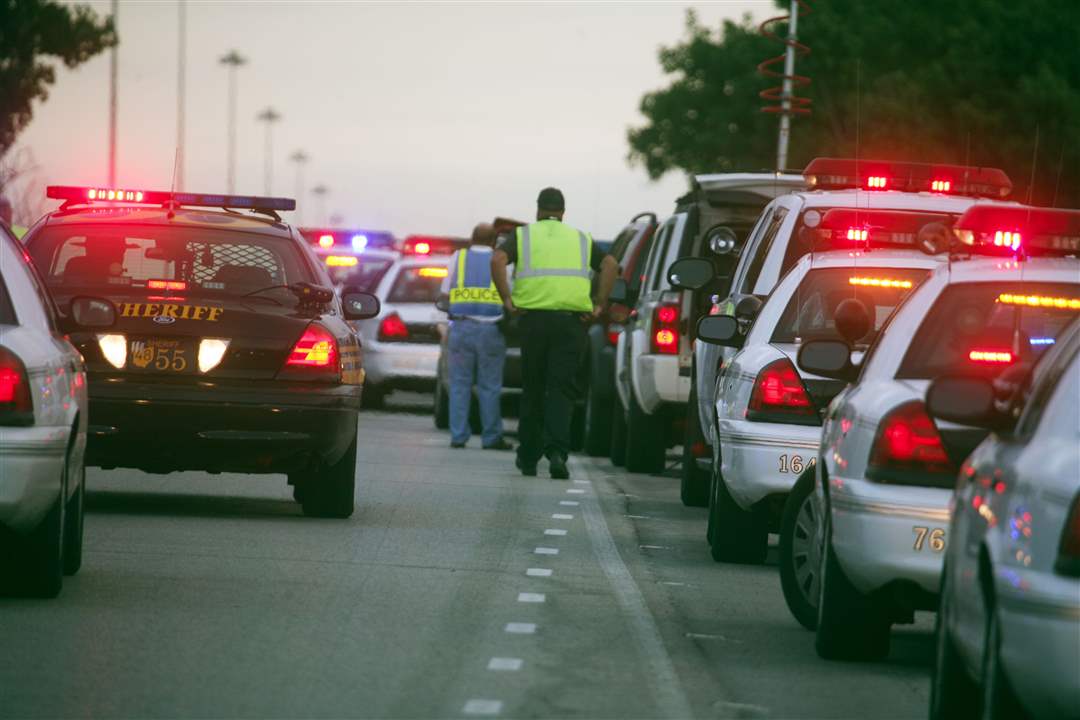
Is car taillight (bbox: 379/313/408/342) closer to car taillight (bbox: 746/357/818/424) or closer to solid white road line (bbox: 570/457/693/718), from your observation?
solid white road line (bbox: 570/457/693/718)

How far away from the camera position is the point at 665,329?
55.2 ft

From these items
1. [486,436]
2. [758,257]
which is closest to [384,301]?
[486,436]

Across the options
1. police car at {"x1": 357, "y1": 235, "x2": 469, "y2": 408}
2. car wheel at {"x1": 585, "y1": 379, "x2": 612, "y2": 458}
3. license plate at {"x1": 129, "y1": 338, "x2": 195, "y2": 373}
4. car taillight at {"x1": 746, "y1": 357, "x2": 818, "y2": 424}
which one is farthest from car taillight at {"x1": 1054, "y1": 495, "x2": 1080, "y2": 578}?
police car at {"x1": 357, "y1": 235, "x2": 469, "y2": 408}

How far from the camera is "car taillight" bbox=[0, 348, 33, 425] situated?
8898 mm

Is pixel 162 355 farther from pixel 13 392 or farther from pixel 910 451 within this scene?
pixel 910 451

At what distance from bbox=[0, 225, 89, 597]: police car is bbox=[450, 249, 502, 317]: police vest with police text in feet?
33.3

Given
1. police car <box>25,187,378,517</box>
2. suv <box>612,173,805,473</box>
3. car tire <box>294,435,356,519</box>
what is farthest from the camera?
suv <box>612,173,805,473</box>

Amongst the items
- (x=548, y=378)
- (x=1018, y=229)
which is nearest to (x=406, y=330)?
(x=548, y=378)

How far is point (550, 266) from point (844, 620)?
8.71 m

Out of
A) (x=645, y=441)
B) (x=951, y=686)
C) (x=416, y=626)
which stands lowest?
(x=645, y=441)

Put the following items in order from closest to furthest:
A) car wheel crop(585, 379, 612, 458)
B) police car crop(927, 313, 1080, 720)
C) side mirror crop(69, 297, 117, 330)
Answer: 1. police car crop(927, 313, 1080, 720)
2. side mirror crop(69, 297, 117, 330)
3. car wheel crop(585, 379, 612, 458)

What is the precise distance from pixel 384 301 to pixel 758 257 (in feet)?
42.6

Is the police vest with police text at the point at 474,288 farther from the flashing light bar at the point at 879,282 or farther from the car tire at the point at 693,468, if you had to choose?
the flashing light bar at the point at 879,282

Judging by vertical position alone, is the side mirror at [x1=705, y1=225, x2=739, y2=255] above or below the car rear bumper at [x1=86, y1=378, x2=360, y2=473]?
above
